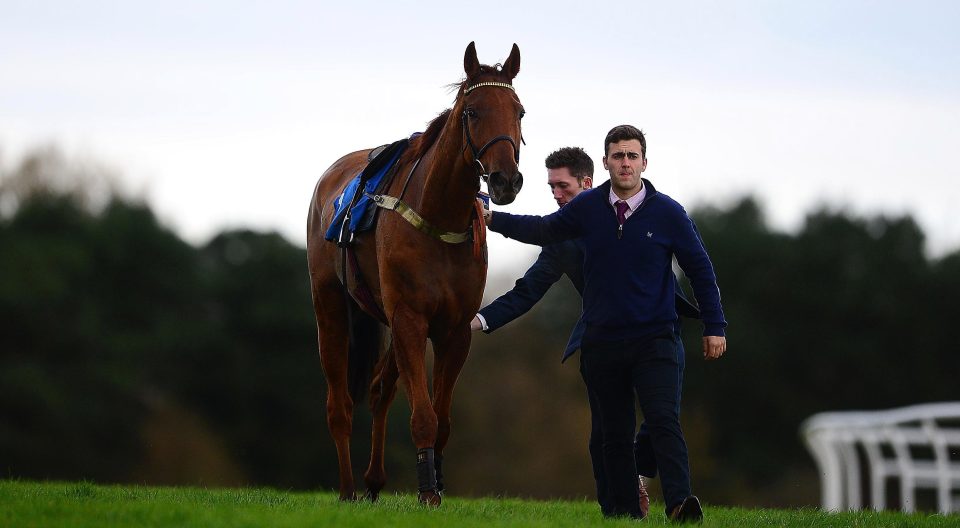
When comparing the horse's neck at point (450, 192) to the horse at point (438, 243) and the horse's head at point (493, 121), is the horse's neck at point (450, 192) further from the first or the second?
the horse's head at point (493, 121)

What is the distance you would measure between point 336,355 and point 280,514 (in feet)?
8.79

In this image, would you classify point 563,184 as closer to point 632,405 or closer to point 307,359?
point 632,405

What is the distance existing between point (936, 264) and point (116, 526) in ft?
124

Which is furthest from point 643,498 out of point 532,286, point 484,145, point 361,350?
point 484,145

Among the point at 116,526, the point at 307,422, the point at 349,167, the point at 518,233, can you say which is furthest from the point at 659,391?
the point at 307,422

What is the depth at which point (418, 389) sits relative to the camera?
7715mm

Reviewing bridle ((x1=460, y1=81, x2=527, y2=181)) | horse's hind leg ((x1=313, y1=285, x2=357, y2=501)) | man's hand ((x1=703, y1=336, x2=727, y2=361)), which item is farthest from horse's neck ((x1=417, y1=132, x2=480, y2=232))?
horse's hind leg ((x1=313, y1=285, x2=357, y2=501))

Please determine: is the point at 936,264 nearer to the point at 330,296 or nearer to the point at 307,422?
the point at 307,422

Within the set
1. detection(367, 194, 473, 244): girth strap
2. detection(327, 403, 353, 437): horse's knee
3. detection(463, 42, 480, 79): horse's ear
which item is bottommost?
detection(327, 403, 353, 437): horse's knee

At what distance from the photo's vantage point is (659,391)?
7.15m

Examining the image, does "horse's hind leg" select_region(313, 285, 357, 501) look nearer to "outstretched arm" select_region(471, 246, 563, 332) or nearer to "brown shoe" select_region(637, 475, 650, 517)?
"outstretched arm" select_region(471, 246, 563, 332)

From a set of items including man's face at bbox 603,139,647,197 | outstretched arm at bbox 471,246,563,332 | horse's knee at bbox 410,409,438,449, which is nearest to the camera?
man's face at bbox 603,139,647,197

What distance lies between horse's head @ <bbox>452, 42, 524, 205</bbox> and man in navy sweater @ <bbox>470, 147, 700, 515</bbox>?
3.57 ft

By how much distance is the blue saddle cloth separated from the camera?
838 cm
